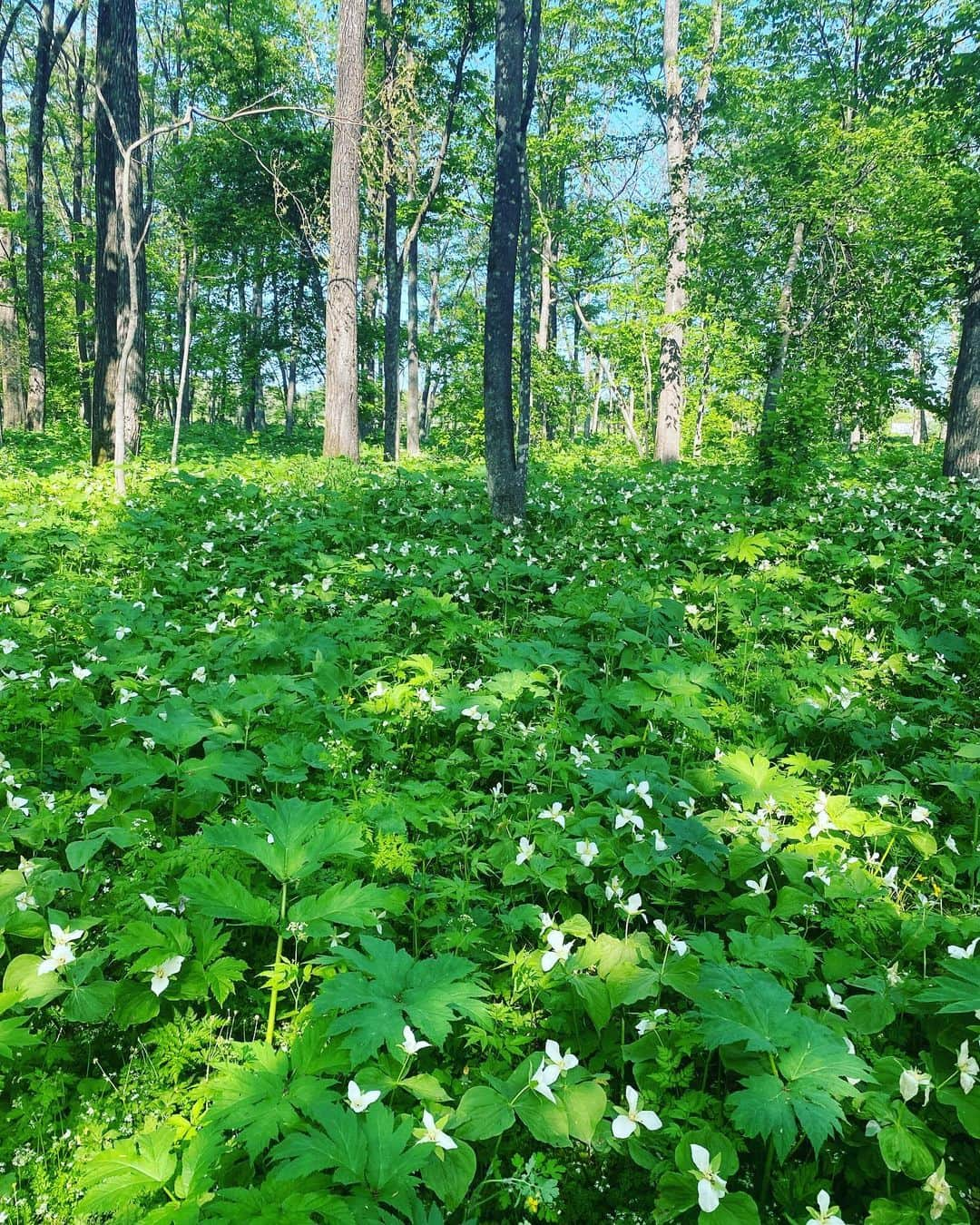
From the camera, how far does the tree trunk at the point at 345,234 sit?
398 inches

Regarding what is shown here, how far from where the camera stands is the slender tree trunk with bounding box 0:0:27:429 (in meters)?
15.1

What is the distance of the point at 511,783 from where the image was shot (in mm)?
3131

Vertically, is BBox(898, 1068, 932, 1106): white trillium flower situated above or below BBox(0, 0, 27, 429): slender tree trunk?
below

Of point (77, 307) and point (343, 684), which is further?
point (77, 307)

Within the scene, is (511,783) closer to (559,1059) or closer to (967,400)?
(559,1059)

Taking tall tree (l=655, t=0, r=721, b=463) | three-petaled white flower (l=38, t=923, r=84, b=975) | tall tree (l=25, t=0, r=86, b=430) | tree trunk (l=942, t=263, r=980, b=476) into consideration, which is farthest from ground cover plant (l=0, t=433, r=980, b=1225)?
tall tree (l=25, t=0, r=86, b=430)

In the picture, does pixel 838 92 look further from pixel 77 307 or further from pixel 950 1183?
pixel 77 307

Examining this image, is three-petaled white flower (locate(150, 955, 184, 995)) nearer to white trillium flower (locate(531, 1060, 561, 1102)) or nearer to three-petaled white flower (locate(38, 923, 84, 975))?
three-petaled white flower (locate(38, 923, 84, 975))

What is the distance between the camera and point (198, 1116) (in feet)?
5.12

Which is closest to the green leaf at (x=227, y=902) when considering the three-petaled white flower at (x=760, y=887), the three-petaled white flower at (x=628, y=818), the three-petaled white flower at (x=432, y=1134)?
the three-petaled white flower at (x=432, y=1134)

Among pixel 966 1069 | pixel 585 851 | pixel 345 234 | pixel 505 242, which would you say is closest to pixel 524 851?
pixel 585 851

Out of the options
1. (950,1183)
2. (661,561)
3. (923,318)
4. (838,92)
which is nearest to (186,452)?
(661,561)

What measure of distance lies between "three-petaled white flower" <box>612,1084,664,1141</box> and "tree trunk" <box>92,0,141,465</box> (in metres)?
9.58

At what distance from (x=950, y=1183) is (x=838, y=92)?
19.7m
